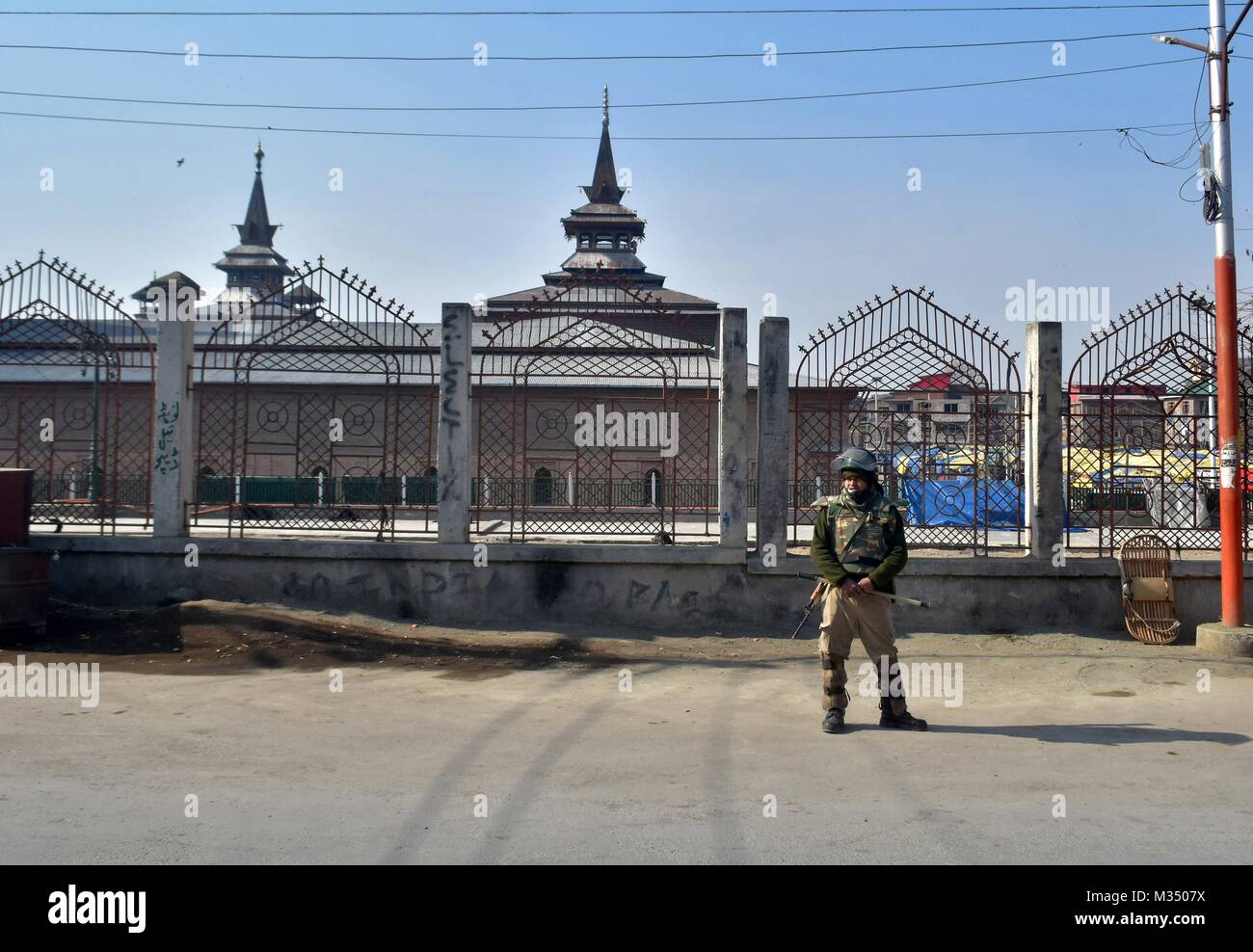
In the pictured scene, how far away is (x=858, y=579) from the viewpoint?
7.01 m

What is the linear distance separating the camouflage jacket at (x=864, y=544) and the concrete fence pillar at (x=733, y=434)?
3.78 meters

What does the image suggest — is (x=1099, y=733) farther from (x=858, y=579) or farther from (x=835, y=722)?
(x=858, y=579)

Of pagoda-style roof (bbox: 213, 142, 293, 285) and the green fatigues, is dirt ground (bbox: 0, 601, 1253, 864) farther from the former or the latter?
pagoda-style roof (bbox: 213, 142, 293, 285)

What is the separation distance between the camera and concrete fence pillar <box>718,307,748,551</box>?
11.0 meters

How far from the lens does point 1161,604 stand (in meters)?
10.7

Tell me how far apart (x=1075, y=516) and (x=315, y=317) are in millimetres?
10204

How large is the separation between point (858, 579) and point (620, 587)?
14.4ft

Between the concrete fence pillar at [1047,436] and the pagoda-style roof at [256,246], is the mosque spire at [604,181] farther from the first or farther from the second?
the concrete fence pillar at [1047,436]

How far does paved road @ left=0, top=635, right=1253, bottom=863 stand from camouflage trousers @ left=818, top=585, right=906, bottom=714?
1.01ft

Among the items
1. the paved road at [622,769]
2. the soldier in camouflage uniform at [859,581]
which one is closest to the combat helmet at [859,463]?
the soldier in camouflage uniform at [859,581]

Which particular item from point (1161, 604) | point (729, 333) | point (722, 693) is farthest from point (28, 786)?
point (1161, 604)

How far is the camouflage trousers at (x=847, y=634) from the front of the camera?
6988 mm

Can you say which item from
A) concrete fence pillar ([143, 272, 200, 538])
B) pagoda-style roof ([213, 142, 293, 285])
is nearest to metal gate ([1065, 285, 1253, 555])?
concrete fence pillar ([143, 272, 200, 538])
